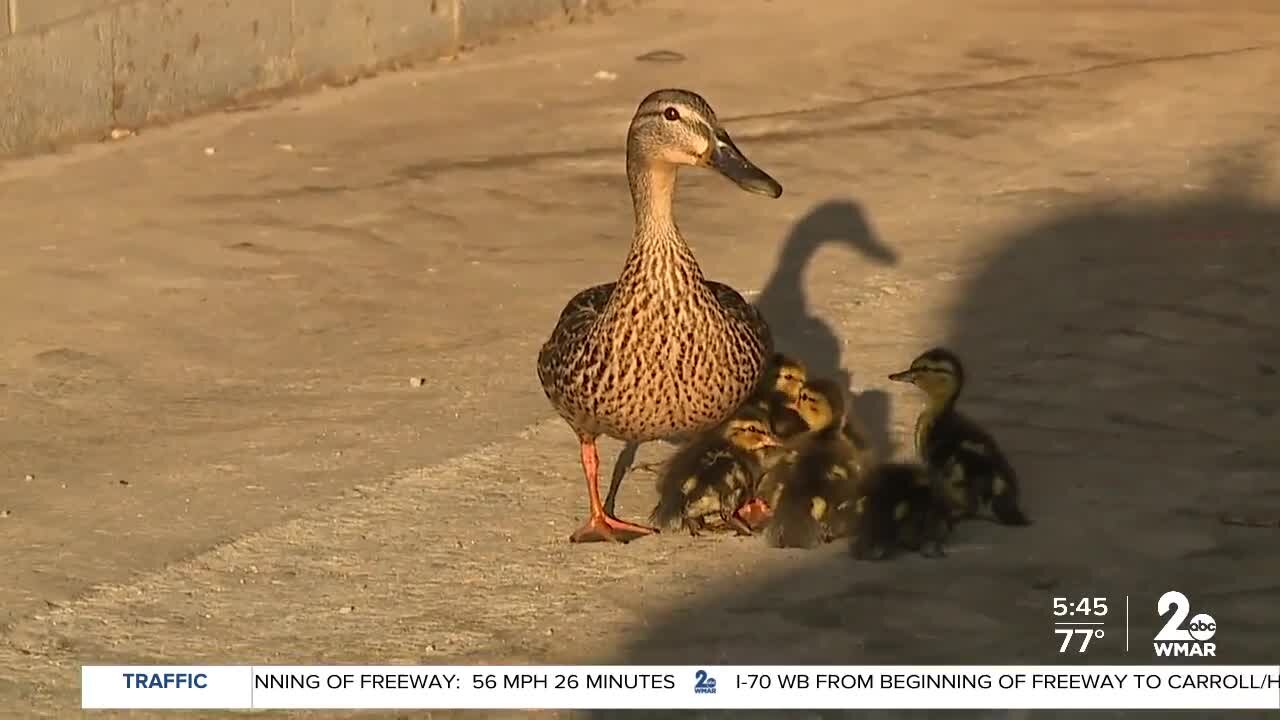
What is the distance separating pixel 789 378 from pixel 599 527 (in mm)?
803

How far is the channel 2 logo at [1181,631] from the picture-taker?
5.93 m

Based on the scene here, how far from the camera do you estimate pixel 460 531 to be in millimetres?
7102

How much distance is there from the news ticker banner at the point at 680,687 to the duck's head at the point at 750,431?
4.13ft

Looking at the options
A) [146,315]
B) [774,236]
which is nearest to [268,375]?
[146,315]

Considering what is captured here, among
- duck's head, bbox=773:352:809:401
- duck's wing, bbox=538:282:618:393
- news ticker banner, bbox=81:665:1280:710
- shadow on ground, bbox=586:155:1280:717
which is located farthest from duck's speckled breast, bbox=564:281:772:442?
news ticker banner, bbox=81:665:1280:710

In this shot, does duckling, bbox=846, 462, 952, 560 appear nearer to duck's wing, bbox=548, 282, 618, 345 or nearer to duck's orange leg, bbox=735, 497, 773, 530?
duck's orange leg, bbox=735, 497, 773, 530

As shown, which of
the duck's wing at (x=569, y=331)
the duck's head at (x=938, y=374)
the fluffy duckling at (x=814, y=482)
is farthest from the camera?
the duck's head at (x=938, y=374)

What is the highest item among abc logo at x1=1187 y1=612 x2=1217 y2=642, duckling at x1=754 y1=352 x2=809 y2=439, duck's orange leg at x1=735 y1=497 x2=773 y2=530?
duckling at x1=754 y1=352 x2=809 y2=439

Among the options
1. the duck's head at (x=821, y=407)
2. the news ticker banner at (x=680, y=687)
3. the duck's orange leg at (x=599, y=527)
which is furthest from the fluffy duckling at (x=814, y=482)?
the news ticker banner at (x=680, y=687)

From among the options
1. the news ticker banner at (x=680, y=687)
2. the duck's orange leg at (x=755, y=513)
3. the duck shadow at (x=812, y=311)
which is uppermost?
the duck shadow at (x=812, y=311)

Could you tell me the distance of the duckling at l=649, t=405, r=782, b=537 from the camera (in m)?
6.95

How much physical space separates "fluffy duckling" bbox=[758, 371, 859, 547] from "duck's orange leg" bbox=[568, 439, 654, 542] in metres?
0.39

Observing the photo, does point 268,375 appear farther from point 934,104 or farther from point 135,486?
point 934,104

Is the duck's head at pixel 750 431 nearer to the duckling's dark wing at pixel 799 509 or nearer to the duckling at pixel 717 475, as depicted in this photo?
the duckling at pixel 717 475
